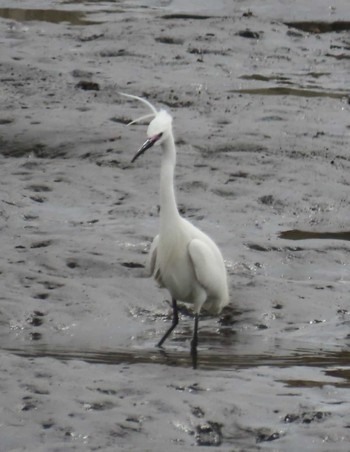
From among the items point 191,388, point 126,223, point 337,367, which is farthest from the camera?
point 126,223

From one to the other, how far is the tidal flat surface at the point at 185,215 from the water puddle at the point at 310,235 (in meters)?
0.02

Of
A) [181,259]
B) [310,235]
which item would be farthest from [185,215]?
[181,259]

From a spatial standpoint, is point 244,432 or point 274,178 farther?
point 274,178

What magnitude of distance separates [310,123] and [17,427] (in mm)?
7149

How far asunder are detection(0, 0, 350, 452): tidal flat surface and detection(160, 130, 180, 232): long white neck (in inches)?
31.8

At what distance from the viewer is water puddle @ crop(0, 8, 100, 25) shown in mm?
16906

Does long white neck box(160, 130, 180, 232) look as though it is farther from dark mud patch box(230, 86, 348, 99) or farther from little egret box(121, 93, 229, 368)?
dark mud patch box(230, 86, 348, 99)

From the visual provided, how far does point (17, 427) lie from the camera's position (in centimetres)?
600

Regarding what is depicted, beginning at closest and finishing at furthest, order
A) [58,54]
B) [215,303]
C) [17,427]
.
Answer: [17,427]
[215,303]
[58,54]

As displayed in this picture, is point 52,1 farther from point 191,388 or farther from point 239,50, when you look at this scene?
point 191,388

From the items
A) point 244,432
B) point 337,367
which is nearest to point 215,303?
point 337,367

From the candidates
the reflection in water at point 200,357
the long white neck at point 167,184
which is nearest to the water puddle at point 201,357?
the reflection in water at point 200,357

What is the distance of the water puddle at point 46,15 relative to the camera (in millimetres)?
16906

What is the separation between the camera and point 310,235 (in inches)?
399
